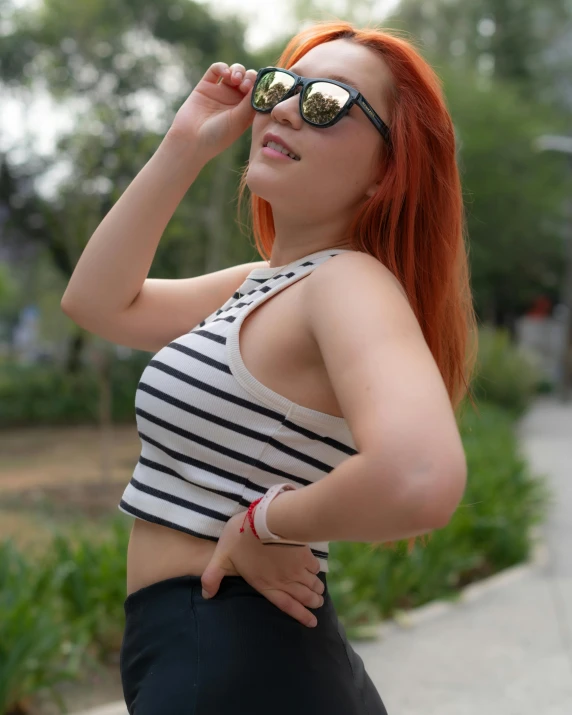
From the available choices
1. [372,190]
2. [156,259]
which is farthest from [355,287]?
[156,259]

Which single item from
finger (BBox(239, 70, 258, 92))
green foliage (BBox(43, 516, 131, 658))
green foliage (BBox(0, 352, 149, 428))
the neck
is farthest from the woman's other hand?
green foliage (BBox(0, 352, 149, 428))

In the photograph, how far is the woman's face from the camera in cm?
139

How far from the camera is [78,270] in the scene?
167 cm

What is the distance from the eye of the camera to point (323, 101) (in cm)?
138

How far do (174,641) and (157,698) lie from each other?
0.08 m

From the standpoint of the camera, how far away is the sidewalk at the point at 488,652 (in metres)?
3.80

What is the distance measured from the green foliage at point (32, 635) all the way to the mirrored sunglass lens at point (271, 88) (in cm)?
230

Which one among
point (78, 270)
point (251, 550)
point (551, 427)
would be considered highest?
point (78, 270)

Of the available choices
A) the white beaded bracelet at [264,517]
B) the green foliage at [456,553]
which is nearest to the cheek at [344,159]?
the white beaded bracelet at [264,517]

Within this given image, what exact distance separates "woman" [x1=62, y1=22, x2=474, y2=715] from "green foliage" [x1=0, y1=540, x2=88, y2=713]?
73.8 inches

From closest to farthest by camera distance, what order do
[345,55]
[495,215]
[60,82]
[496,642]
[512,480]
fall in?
1. [345,55]
2. [496,642]
3. [512,480]
4. [60,82]
5. [495,215]

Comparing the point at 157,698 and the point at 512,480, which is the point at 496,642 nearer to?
the point at 512,480

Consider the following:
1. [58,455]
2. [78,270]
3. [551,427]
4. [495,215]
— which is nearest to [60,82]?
[58,455]

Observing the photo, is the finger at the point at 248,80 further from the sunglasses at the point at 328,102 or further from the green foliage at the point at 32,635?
the green foliage at the point at 32,635
